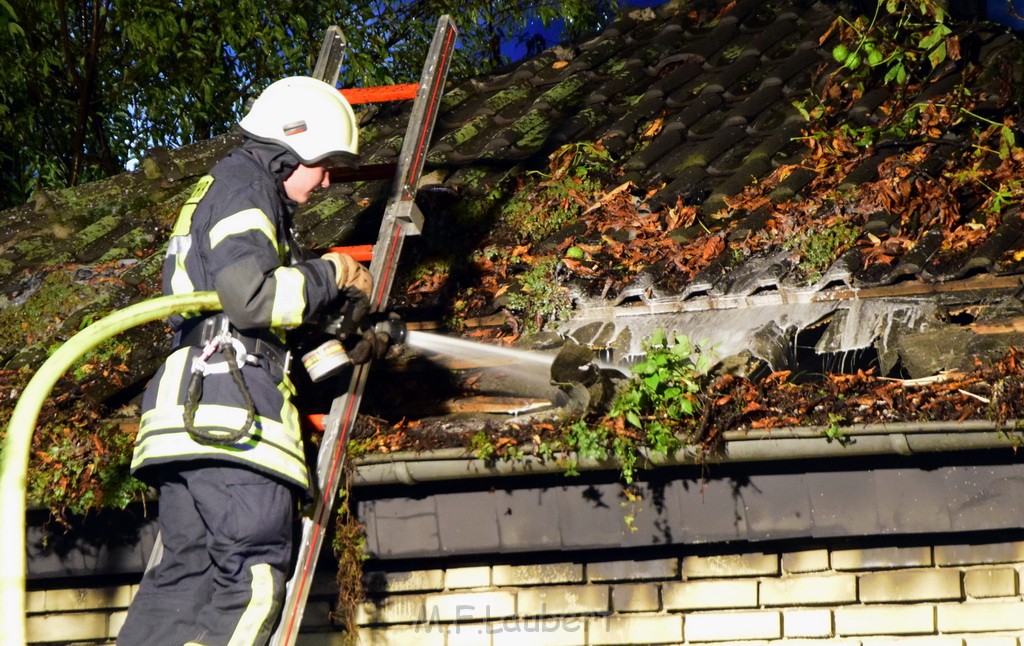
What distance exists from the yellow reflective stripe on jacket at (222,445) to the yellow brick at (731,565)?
1591mm

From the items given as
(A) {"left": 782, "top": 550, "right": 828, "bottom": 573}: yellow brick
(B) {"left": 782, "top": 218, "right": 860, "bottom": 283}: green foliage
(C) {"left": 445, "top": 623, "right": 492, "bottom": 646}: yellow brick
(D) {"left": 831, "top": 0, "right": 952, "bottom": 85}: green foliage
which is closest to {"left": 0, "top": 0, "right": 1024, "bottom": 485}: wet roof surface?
→ (B) {"left": 782, "top": 218, "right": 860, "bottom": 283}: green foliage

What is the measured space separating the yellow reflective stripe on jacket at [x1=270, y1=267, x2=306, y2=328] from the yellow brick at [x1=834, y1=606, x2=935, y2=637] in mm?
2375

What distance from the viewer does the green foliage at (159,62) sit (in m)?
12.1

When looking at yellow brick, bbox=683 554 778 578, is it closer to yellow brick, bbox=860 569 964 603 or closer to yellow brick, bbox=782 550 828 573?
yellow brick, bbox=782 550 828 573

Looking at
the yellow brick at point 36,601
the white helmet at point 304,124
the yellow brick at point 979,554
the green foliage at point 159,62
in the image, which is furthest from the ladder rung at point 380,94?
the green foliage at point 159,62

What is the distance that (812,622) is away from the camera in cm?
447

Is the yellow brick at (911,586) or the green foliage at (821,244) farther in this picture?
the green foliage at (821,244)

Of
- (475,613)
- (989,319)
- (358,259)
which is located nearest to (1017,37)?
(989,319)

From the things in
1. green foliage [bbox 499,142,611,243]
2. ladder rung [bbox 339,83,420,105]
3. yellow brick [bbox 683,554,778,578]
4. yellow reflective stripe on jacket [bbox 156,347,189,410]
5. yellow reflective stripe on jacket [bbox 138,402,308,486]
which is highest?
ladder rung [bbox 339,83,420,105]

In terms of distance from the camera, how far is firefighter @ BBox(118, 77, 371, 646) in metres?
3.75

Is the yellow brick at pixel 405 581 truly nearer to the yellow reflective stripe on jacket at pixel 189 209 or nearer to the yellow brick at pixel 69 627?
the yellow brick at pixel 69 627

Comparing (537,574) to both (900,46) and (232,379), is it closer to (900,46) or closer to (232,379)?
(232,379)

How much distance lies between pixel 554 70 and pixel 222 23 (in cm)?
654

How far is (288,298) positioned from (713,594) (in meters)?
2.04
